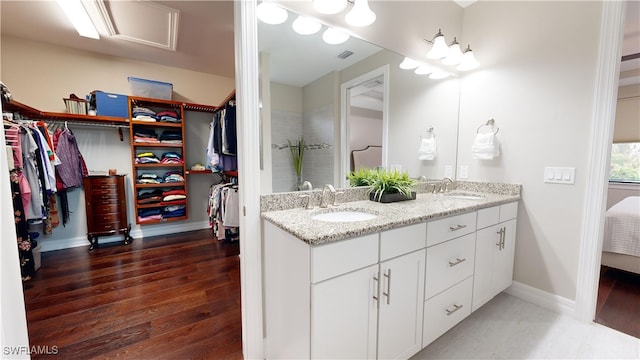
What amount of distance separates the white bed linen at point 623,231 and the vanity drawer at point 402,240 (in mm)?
2397

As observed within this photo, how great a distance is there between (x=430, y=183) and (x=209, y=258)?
2544mm

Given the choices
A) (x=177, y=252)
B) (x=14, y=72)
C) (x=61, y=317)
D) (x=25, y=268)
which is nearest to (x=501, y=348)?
(x=61, y=317)

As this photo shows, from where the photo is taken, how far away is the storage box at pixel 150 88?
123 inches

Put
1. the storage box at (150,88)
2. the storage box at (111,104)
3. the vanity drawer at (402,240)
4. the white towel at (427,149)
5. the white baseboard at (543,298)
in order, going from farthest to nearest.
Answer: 1. the storage box at (150,88)
2. the storage box at (111,104)
3. the white towel at (427,149)
4. the white baseboard at (543,298)
5. the vanity drawer at (402,240)

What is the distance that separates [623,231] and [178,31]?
15.4 ft

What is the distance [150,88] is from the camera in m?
3.20

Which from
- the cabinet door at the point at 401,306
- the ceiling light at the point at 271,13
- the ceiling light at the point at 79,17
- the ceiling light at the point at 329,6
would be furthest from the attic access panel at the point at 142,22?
the cabinet door at the point at 401,306

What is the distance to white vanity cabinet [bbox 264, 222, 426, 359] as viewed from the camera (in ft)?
3.18

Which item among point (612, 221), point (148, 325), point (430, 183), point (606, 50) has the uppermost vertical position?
point (606, 50)

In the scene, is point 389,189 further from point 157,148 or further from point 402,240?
point 157,148

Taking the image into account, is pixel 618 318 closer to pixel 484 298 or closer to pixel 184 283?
pixel 484 298

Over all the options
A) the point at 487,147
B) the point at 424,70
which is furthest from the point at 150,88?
the point at 487,147

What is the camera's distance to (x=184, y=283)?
7.22 feet

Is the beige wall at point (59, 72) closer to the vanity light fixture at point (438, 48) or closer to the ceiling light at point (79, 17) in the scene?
the ceiling light at point (79, 17)
